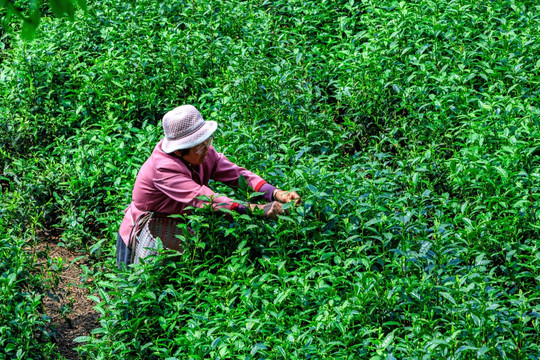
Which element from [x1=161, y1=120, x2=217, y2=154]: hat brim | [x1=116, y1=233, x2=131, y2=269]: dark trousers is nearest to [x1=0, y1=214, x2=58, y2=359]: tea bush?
[x1=116, y1=233, x2=131, y2=269]: dark trousers

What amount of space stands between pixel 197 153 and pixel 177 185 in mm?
245

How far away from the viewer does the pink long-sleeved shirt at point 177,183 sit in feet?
14.4

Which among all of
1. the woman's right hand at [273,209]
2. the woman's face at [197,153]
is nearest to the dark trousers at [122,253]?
the woman's face at [197,153]

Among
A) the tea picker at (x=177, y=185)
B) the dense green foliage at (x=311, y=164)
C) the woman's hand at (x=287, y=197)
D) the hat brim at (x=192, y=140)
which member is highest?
the hat brim at (x=192, y=140)

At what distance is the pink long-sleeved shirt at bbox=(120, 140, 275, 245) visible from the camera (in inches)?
173

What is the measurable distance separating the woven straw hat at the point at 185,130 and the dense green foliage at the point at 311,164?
0.44m

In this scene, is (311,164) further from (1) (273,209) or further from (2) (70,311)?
(2) (70,311)

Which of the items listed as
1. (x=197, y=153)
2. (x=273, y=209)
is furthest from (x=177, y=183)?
(x=273, y=209)

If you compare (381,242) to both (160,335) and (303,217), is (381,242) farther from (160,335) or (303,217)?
(160,335)

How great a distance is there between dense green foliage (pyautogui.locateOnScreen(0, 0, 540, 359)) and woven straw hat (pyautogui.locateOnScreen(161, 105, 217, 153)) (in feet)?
1.46

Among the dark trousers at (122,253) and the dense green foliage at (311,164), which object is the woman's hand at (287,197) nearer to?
the dense green foliage at (311,164)

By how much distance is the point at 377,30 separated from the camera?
22.6 ft

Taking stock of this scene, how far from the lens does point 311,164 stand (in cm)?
490

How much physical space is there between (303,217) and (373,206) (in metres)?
0.48
